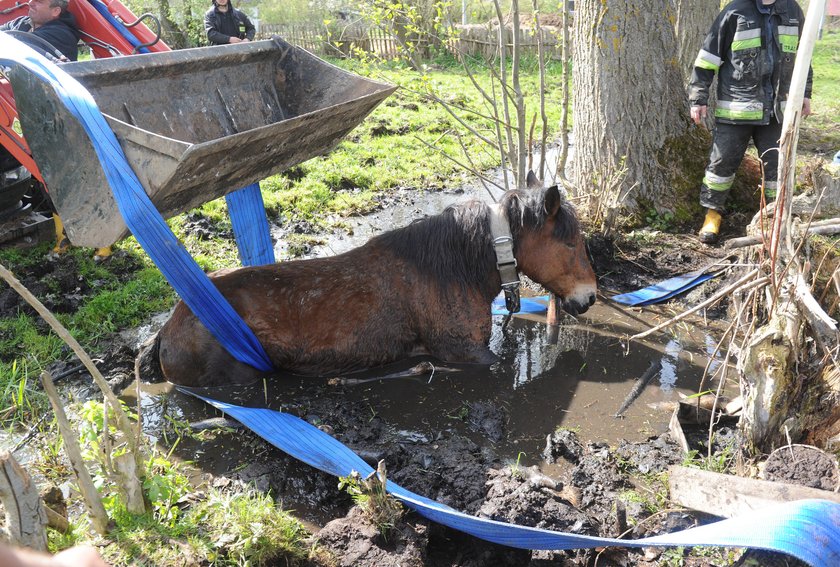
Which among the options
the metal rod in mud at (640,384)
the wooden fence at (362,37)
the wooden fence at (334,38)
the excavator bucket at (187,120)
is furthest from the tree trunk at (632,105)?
the wooden fence at (334,38)

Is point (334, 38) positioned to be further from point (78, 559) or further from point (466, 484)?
point (78, 559)

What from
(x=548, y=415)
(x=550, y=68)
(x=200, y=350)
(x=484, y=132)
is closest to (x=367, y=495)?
(x=548, y=415)

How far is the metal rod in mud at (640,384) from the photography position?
4.40 m

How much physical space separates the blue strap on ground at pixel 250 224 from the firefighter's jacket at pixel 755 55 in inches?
172

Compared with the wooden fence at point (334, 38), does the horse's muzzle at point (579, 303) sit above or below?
below

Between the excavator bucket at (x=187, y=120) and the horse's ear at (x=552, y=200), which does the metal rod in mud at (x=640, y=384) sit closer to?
the horse's ear at (x=552, y=200)

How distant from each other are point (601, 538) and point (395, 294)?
8.05 ft

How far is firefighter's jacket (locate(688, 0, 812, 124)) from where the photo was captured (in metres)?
6.22

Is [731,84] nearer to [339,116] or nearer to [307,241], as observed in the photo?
[339,116]

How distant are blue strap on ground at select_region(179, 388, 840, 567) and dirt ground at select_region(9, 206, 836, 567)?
159 millimetres

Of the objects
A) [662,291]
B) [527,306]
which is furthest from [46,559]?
[662,291]

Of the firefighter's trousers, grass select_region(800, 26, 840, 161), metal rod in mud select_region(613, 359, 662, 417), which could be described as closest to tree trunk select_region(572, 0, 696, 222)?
the firefighter's trousers

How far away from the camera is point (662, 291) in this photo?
5.83 metres

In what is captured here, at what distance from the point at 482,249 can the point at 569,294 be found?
0.78 m
